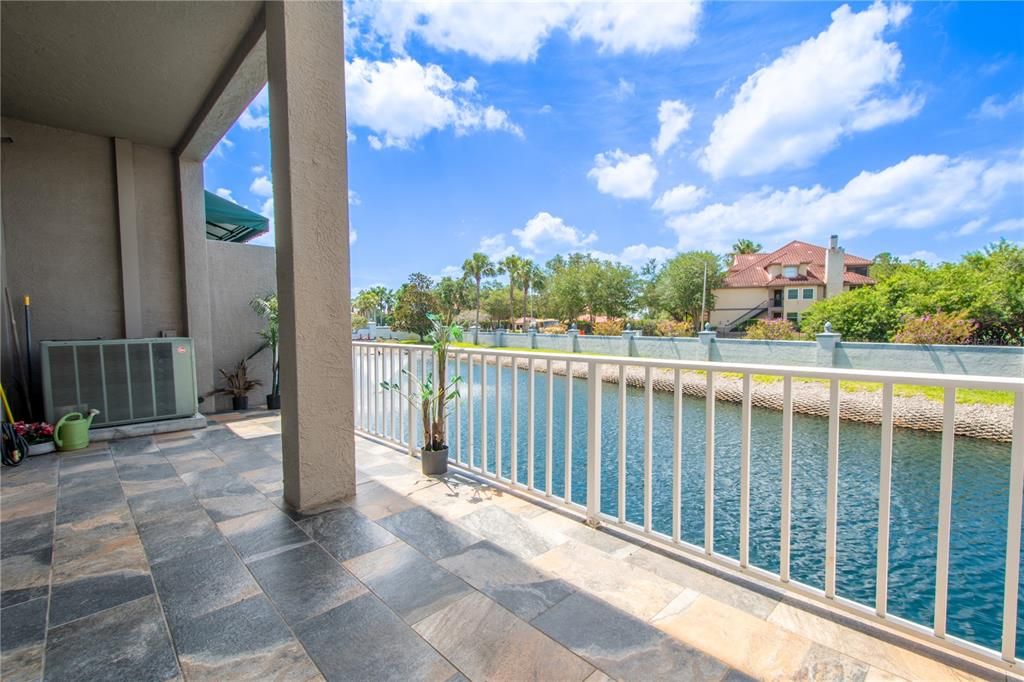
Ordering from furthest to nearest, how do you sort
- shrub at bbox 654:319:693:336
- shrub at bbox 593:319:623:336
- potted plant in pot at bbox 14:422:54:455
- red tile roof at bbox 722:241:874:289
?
red tile roof at bbox 722:241:874:289, shrub at bbox 654:319:693:336, shrub at bbox 593:319:623:336, potted plant in pot at bbox 14:422:54:455

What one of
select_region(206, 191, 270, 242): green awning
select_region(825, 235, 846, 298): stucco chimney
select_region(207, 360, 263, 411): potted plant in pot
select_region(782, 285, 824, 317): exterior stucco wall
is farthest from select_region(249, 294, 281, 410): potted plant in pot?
select_region(825, 235, 846, 298): stucco chimney

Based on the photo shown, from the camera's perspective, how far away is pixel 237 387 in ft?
17.1

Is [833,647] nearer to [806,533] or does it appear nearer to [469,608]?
[469,608]

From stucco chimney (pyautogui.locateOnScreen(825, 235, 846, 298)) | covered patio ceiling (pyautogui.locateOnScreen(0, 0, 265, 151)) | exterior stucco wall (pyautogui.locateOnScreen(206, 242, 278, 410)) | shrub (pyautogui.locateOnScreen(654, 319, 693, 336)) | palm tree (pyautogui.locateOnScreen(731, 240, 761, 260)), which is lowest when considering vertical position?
shrub (pyautogui.locateOnScreen(654, 319, 693, 336))

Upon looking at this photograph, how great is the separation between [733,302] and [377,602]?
104ft

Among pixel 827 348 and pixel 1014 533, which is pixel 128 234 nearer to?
pixel 1014 533

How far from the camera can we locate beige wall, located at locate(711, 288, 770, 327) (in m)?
28.8

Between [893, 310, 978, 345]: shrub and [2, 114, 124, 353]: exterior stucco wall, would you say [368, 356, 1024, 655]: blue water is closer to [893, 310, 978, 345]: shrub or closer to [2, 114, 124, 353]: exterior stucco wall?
[2, 114, 124, 353]: exterior stucco wall

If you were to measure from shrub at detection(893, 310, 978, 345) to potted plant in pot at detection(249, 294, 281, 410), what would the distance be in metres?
17.1

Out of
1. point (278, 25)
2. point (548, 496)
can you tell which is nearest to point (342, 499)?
point (548, 496)

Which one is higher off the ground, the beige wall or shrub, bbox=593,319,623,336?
the beige wall

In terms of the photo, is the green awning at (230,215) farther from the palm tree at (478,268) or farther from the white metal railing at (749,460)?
the palm tree at (478,268)

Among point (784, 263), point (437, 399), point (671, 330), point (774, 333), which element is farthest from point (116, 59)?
point (784, 263)

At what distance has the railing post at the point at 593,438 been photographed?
85.1 inches
